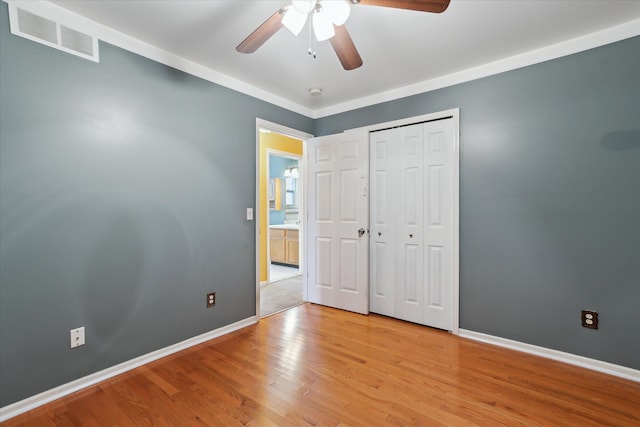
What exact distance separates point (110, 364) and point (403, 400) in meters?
2.09

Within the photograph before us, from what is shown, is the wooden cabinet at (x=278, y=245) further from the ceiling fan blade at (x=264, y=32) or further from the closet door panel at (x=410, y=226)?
the ceiling fan blade at (x=264, y=32)

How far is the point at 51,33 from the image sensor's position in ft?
6.23

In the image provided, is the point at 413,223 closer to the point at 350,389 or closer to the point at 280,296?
the point at 350,389

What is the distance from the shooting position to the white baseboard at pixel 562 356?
7.01 feet

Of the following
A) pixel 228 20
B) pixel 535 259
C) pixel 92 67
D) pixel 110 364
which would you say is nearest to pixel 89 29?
pixel 92 67

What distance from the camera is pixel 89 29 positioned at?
6.72ft

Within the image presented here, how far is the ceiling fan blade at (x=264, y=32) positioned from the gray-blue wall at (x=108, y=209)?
1167 millimetres

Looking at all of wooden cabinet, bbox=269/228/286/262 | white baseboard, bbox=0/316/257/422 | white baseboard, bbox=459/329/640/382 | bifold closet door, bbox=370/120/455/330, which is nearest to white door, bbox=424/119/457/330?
bifold closet door, bbox=370/120/455/330

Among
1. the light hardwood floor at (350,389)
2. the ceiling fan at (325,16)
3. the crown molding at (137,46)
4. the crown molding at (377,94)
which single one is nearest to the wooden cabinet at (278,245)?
the crown molding at (377,94)

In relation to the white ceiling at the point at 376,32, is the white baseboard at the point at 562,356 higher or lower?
lower

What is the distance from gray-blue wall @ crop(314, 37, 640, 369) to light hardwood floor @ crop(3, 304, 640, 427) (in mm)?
363

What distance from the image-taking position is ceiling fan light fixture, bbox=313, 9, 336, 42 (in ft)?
4.76

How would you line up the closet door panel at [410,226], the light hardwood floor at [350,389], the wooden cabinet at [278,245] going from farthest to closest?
the wooden cabinet at [278,245] < the closet door panel at [410,226] < the light hardwood floor at [350,389]

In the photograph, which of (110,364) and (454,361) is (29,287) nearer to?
(110,364)
